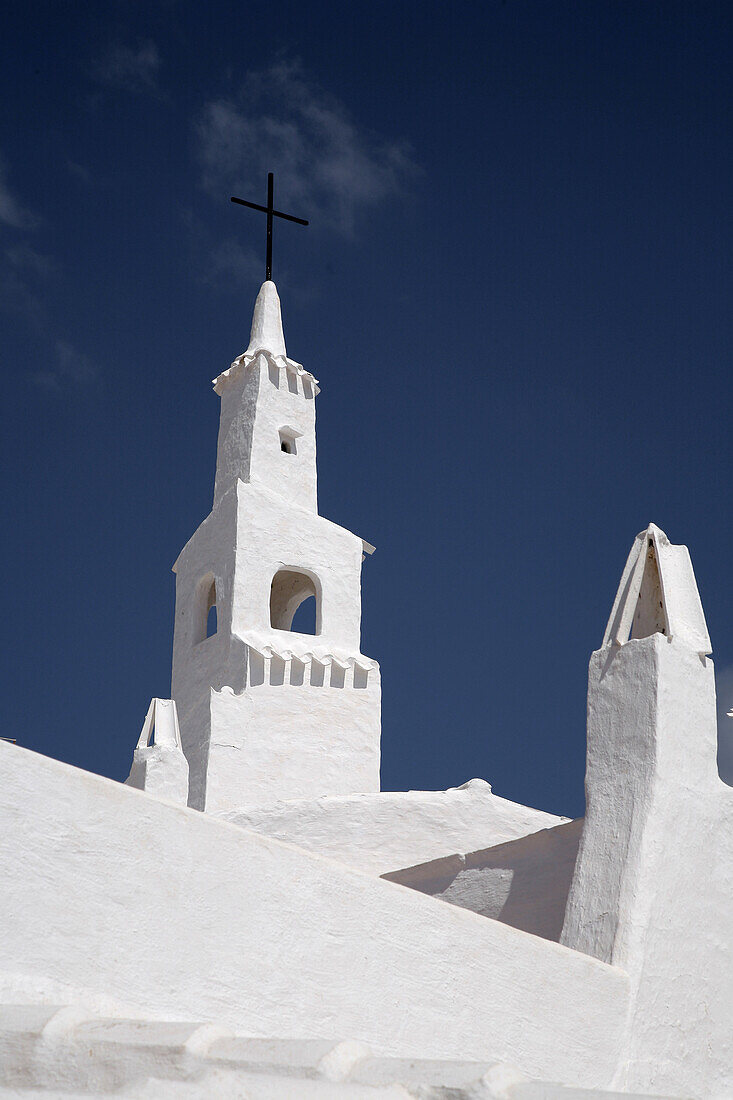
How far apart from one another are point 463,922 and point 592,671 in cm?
270

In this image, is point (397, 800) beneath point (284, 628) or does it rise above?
beneath

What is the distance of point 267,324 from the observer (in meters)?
20.2

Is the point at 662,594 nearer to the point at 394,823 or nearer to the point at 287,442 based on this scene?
the point at 394,823

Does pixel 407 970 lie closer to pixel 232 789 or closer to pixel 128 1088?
pixel 128 1088

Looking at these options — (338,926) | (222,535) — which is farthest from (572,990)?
(222,535)

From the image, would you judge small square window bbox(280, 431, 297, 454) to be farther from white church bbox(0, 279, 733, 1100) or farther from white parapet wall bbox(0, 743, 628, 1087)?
white parapet wall bbox(0, 743, 628, 1087)

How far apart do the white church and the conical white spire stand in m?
10.7

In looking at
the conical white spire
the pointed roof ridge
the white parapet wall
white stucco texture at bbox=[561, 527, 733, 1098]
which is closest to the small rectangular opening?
the conical white spire

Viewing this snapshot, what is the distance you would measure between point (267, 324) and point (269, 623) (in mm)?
5805

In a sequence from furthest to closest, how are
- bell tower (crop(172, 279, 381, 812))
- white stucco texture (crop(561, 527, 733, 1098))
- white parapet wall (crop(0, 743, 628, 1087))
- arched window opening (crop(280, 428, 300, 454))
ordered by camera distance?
1. arched window opening (crop(280, 428, 300, 454))
2. bell tower (crop(172, 279, 381, 812))
3. white stucco texture (crop(561, 527, 733, 1098))
4. white parapet wall (crop(0, 743, 628, 1087))

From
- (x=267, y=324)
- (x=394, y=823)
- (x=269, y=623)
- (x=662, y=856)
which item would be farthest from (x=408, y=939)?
(x=267, y=324)

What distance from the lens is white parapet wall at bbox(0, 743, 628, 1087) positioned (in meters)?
5.81

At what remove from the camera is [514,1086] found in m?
3.76

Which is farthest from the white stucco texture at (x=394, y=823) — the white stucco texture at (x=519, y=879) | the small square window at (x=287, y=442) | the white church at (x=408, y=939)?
the small square window at (x=287, y=442)
